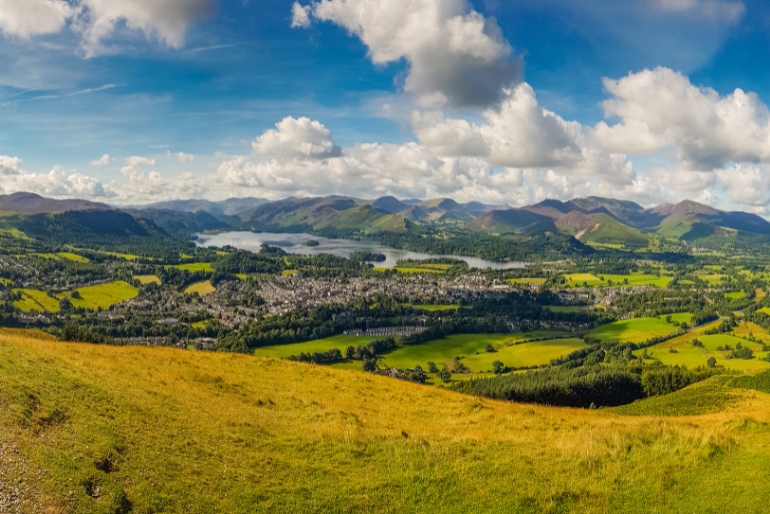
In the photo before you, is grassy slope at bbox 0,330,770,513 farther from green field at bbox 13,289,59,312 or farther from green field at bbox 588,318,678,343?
green field at bbox 13,289,59,312

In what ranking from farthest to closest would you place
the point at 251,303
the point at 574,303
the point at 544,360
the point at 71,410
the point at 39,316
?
1. the point at 574,303
2. the point at 251,303
3. the point at 39,316
4. the point at 544,360
5. the point at 71,410

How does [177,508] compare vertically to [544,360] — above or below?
above

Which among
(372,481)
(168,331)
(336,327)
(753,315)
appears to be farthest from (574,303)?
(372,481)

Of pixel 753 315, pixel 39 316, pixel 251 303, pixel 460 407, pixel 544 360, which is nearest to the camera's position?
pixel 460 407

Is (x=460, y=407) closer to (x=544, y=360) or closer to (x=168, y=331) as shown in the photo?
(x=544, y=360)

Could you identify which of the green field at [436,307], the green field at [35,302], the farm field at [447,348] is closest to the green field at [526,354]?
the farm field at [447,348]

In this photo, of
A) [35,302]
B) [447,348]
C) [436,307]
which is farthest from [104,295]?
[447,348]
